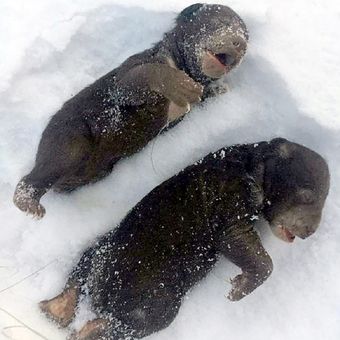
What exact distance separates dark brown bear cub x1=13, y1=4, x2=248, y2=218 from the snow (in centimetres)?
45

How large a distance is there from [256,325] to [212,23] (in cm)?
284

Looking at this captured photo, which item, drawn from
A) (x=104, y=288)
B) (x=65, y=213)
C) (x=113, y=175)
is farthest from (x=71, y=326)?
(x=113, y=175)

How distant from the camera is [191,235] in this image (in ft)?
18.1

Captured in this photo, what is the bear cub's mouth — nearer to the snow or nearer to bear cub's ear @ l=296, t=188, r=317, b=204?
the snow

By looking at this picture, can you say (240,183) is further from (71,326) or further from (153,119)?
(71,326)

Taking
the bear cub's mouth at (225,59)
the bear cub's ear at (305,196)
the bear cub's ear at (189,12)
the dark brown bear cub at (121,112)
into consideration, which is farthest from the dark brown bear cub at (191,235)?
the bear cub's ear at (189,12)

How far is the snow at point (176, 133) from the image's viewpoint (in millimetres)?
6000

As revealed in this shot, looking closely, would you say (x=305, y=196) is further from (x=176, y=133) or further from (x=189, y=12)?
(x=189, y=12)

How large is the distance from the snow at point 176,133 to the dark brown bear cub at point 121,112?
0.45 m

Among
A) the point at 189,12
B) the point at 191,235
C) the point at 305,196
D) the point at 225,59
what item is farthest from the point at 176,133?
the point at 305,196

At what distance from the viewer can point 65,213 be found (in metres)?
6.29

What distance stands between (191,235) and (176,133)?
1.41 m

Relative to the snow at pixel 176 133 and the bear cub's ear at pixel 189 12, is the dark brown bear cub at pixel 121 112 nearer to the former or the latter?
the bear cub's ear at pixel 189 12

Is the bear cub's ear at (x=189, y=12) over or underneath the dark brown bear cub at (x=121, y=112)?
over
